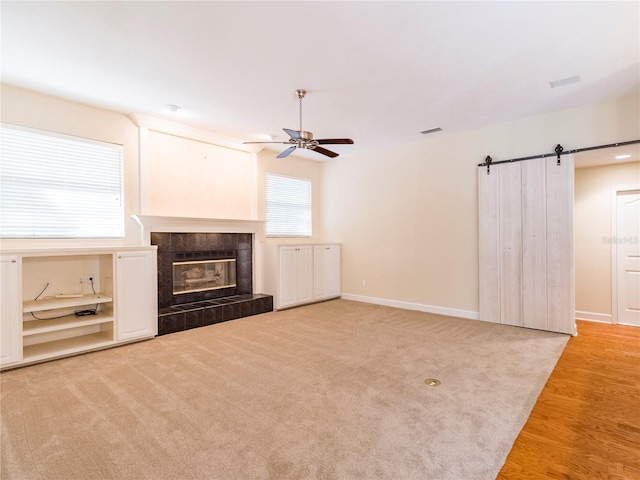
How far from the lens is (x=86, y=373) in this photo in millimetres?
3102

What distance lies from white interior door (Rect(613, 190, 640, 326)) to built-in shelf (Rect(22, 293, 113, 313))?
7.16 meters

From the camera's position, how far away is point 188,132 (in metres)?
5.00

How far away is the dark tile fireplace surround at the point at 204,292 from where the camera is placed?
464cm

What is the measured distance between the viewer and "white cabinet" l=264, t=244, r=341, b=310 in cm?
575

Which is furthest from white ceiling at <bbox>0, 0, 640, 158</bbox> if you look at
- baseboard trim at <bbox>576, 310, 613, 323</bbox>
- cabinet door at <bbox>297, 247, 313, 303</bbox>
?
baseboard trim at <bbox>576, 310, 613, 323</bbox>

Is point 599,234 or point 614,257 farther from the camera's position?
point 599,234

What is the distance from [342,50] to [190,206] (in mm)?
3417

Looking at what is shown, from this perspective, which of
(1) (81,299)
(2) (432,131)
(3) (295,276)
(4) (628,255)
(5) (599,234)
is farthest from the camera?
(3) (295,276)

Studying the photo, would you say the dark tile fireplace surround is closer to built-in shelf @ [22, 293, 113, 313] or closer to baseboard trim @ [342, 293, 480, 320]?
built-in shelf @ [22, 293, 113, 313]

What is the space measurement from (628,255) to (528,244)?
1.65 meters

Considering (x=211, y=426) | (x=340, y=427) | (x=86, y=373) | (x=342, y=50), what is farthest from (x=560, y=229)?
(x=86, y=373)

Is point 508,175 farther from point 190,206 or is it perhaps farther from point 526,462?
point 190,206

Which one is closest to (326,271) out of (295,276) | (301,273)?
(301,273)

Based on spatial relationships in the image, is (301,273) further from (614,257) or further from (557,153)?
(614,257)
